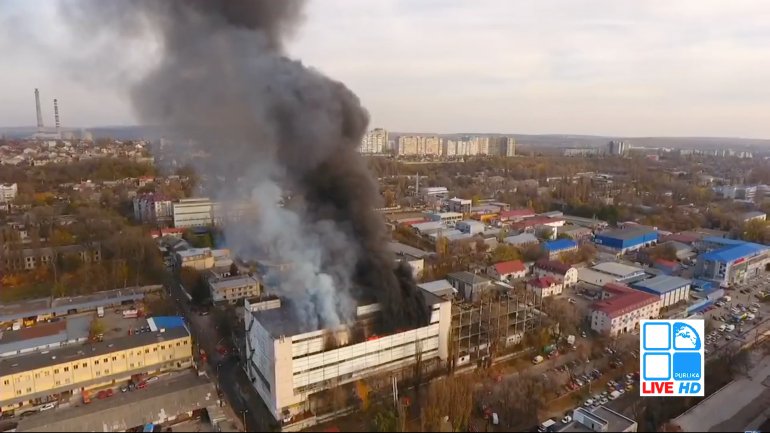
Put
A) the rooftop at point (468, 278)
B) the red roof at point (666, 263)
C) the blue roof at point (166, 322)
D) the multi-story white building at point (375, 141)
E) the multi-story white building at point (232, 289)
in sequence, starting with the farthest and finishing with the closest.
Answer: the multi-story white building at point (375, 141) < the red roof at point (666, 263) < the rooftop at point (468, 278) < the multi-story white building at point (232, 289) < the blue roof at point (166, 322)

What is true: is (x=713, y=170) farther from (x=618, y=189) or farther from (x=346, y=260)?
(x=346, y=260)

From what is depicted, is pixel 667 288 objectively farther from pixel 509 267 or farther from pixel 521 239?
pixel 521 239

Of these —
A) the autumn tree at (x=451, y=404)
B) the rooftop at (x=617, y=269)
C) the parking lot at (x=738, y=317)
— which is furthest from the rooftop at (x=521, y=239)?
the autumn tree at (x=451, y=404)

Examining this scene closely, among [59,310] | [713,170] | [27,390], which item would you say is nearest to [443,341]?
[27,390]

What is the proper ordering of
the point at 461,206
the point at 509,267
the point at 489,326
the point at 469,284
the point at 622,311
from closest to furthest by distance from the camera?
the point at 489,326 < the point at 622,311 < the point at 469,284 < the point at 509,267 < the point at 461,206

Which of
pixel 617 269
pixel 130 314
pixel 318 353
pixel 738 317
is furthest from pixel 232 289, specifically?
pixel 738 317

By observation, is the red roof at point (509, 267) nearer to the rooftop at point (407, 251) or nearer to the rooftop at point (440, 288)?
the rooftop at point (440, 288)
